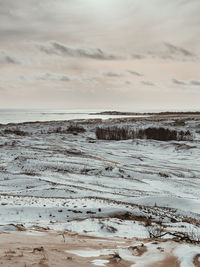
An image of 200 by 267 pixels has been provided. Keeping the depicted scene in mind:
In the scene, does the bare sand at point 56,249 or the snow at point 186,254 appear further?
the snow at point 186,254

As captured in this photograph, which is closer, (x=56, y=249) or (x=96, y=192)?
(x=56, y=249)

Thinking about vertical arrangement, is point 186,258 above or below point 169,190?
above

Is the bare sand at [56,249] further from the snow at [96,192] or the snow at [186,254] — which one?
the snow at [96,192]

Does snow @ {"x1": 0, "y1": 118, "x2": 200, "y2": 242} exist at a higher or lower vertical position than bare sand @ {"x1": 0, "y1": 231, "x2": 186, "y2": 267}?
lower

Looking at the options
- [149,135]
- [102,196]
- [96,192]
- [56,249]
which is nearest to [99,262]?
[56,249]

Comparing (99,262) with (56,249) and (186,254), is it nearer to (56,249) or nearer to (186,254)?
(56,249)

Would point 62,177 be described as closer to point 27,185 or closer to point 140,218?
point 27,185

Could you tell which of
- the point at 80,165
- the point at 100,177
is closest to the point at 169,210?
the point at 100,177

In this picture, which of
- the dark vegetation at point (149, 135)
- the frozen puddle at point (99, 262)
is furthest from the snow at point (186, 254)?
the dark vegetation at point (149, 135)

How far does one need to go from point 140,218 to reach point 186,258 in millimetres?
3231

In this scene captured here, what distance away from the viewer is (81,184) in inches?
414

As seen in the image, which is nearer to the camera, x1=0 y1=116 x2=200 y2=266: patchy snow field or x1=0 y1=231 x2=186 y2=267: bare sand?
x1=0 y1=231 x2=186 y2=267: bare sand

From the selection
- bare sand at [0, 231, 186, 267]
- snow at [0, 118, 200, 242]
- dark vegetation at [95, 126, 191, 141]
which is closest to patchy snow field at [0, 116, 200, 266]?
snow at [0, 118, 200, 242]

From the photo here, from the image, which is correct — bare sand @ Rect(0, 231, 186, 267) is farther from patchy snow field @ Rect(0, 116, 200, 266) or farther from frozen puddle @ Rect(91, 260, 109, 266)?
patchy snow field @ Rect(0, 116, 200, 266)
